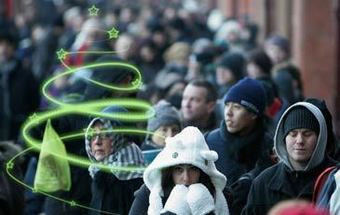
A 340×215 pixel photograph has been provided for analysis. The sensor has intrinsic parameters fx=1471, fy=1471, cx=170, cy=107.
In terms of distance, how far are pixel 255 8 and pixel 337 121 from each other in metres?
15.9

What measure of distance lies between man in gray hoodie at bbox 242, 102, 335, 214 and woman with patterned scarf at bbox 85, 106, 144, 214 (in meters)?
1.13

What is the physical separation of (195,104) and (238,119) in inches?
74.2

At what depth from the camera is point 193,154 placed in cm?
899

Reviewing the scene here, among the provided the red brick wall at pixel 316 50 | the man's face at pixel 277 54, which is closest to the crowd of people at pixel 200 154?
the man's face at pixel 277 54

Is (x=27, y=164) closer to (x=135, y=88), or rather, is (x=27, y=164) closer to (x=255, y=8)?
(x=135, y=88)

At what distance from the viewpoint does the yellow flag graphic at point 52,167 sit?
35.3 ft

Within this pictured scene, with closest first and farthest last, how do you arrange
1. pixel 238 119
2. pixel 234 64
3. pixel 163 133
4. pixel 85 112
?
pixel 238 119 → pixel 85 112 → pixel 163 133 → pixel 234 64

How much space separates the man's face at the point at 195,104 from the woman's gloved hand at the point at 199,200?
3587 millimetres

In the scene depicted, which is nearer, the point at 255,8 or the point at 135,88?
the point at 135,88

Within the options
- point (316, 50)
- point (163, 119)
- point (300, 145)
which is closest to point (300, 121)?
point (300, 145)

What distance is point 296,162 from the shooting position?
30.3 feet

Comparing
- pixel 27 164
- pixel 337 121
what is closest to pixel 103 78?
pixel 27 164

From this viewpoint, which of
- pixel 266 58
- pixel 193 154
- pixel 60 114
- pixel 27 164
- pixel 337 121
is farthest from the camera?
pixel 337 121

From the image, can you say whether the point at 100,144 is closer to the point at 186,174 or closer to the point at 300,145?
the point at 186,174
